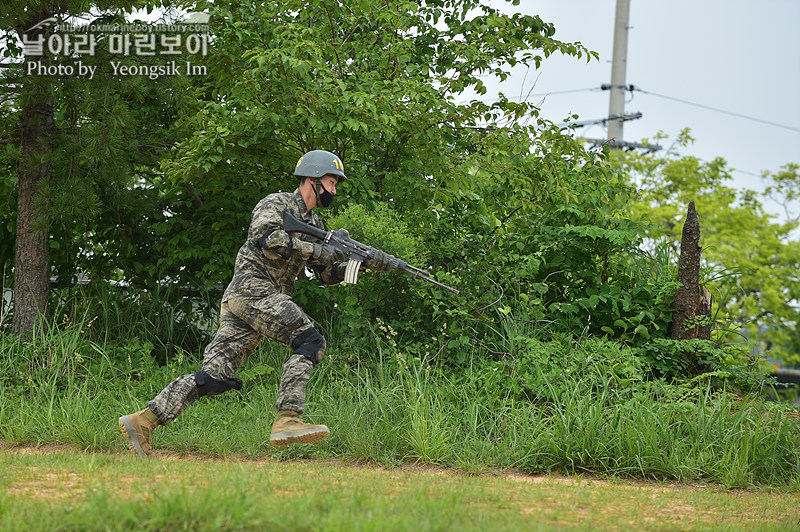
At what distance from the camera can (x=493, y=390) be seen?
6773mm

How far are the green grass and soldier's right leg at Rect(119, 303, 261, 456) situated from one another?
223mm

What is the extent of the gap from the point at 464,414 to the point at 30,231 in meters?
4.85

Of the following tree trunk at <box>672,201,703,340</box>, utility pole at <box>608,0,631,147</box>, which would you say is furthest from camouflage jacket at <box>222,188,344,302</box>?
utility pole at <box>608,0,631,147</box>

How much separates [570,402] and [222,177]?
4.26 m

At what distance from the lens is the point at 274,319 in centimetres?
562

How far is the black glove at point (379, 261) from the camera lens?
600cm

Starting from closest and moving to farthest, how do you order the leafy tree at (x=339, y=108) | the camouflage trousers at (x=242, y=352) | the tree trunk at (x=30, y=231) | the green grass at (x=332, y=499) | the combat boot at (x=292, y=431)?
the green grass at (x=332, y=499) → the combat boot at (x=292, y=431) → the camouflage trousers at (x=242, y=352) → the leafy tree at (x=339, y=108) → the tree trunk at (x=30, y=231)

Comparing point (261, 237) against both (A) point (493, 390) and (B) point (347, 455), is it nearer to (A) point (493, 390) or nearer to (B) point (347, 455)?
(B) point (347, 455)

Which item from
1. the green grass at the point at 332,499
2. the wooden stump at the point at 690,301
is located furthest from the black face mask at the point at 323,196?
the wooden stump at the point at 690,301

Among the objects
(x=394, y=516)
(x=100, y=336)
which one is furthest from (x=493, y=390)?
(x=100, y=336)

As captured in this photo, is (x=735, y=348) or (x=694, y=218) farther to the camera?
(x=694, y=218)

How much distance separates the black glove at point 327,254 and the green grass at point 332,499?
4.90 feet

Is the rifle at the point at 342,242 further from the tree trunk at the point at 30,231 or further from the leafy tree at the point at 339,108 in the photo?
the tree trunk at the point at 30,231

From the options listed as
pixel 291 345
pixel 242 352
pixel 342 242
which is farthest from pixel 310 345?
pixel 342 242
